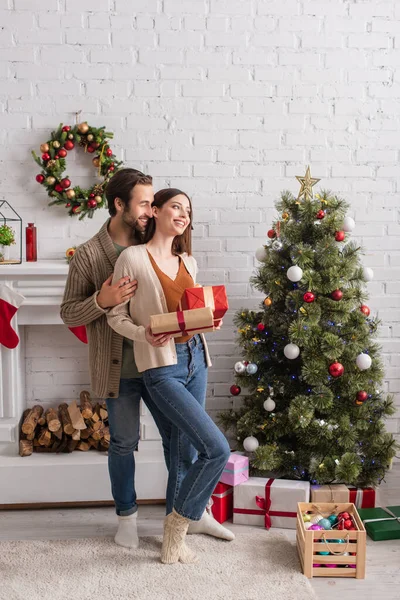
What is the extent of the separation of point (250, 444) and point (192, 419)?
784mm

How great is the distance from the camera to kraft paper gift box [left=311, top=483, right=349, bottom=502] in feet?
10.2

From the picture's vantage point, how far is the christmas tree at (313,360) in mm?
3158

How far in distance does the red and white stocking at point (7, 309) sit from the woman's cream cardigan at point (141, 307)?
905mm

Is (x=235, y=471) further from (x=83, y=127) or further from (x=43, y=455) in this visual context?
(x=83, y=127)

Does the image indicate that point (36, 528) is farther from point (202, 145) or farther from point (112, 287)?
point (202, 145)

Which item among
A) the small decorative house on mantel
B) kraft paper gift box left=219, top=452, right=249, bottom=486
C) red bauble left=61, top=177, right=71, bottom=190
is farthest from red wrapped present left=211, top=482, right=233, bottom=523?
red bauble left=61, top=177, right=71, bottom=190

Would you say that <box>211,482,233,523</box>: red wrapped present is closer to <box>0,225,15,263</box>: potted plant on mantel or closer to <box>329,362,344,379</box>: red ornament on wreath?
<box>329,362,344,379</box>: red ornament on wreath

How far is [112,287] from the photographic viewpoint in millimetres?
2539

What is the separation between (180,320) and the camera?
240 centimetres

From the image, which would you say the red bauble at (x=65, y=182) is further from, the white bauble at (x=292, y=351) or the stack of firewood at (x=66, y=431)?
the white bauble at (x=292, y=351)

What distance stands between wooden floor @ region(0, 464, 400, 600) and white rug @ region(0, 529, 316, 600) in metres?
0.09

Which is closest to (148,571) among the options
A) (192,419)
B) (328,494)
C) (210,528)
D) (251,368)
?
(210,528)

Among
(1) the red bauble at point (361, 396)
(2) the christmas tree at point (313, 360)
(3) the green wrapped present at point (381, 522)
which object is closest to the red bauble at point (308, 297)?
(2) the christmas tree at point (313, 360)

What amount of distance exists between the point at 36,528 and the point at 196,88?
2.27m
